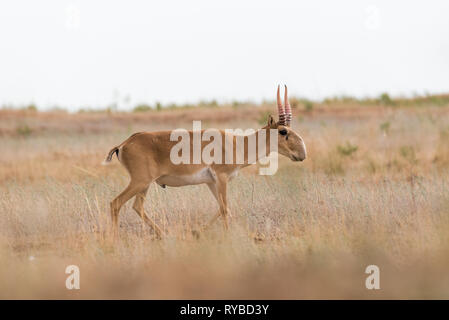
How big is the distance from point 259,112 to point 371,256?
987 inches

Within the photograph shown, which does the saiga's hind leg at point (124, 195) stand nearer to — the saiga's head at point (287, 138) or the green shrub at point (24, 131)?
the saiga's head at point (287, 138)

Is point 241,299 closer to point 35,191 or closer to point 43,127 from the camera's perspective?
point 35,191

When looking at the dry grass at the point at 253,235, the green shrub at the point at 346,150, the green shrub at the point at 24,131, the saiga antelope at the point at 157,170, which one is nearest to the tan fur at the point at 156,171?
the saiga antelope at the point at 157,170

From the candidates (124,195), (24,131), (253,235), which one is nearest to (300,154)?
(253,235)

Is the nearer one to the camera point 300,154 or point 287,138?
point 300,154

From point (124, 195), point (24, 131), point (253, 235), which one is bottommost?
point (253, 235)

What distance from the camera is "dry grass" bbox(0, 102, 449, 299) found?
606 centimetres

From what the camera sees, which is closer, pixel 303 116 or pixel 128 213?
pixel 128 213

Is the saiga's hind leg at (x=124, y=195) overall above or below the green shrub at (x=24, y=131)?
below

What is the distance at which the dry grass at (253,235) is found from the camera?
6062 millimetres

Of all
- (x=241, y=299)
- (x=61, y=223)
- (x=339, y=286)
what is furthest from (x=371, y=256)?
(x=61, y=223)

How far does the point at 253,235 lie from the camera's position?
9359mm

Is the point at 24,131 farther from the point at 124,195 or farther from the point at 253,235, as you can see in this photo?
the point at 253,235

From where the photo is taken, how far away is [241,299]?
574 cm
